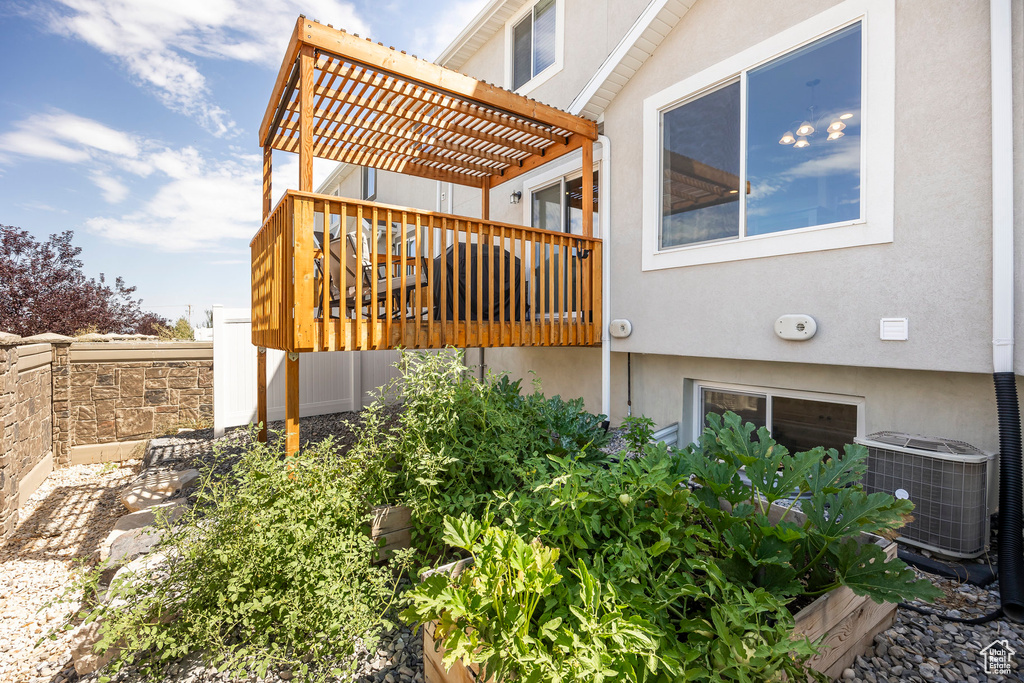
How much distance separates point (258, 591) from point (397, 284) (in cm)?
276

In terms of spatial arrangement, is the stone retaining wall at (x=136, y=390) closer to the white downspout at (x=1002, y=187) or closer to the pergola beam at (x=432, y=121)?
the pergola beam at (x=432, y=121)

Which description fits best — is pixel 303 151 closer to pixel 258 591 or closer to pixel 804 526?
pixel 258 591

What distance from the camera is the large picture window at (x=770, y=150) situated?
2939 mm

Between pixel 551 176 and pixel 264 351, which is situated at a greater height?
pixel 551 176

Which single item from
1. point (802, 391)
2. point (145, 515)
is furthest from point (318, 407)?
point (802, 391)

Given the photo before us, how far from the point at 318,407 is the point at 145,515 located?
345cm

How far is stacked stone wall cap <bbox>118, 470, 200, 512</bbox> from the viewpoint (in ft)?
11.9

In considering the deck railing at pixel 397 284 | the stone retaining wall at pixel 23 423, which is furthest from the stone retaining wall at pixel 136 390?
the deck railing at pixel 397 284

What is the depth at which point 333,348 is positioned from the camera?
10.2 feet

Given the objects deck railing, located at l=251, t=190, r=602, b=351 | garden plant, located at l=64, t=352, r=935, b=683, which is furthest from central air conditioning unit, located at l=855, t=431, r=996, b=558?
deck railing, located at l=251, t=190, r=602, b=351

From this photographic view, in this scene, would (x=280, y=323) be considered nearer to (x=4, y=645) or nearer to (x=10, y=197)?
(x=4, y=645)

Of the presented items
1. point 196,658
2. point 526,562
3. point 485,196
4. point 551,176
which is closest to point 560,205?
point 551,176

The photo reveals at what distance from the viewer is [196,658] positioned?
6.18 ft

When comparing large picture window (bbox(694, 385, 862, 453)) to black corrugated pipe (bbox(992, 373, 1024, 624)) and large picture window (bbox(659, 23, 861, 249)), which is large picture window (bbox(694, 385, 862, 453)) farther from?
large picture window (bbox(659, 23, 861, 249))
